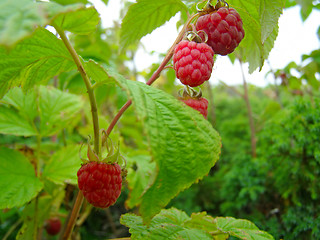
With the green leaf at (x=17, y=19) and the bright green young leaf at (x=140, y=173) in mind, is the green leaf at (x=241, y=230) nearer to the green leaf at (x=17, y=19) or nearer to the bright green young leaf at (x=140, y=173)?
the bright green young leaf at (x=140, y=173)

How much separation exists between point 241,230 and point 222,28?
0.58m

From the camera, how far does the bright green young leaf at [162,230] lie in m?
0.74

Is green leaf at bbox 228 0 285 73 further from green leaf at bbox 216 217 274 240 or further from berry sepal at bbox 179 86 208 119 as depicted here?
green leaf at bbox 216 217 274 240

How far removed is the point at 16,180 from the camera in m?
0.97

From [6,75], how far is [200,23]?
0.50m

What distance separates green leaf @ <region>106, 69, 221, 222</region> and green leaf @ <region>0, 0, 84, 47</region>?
0.49ft

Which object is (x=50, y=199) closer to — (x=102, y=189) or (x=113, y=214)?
(x=102, y=189)

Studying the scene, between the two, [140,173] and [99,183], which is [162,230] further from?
[140,173]

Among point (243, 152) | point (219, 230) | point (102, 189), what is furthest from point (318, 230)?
point (102, 189)

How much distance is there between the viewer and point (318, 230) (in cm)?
103

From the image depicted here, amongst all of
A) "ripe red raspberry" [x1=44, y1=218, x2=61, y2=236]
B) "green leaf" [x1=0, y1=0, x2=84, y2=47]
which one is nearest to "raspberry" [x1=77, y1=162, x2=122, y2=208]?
"green leaf" [x1=0, y1=0, x2=84, y2=47]

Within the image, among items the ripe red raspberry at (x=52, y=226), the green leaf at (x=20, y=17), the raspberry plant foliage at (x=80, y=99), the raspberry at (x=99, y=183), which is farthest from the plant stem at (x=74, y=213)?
the ripe red raspberry at (x=52, y=226)

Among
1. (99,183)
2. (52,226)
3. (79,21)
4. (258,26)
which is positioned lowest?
(52,226)

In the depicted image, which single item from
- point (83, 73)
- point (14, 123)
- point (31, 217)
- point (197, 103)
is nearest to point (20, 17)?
point (83, 73)
